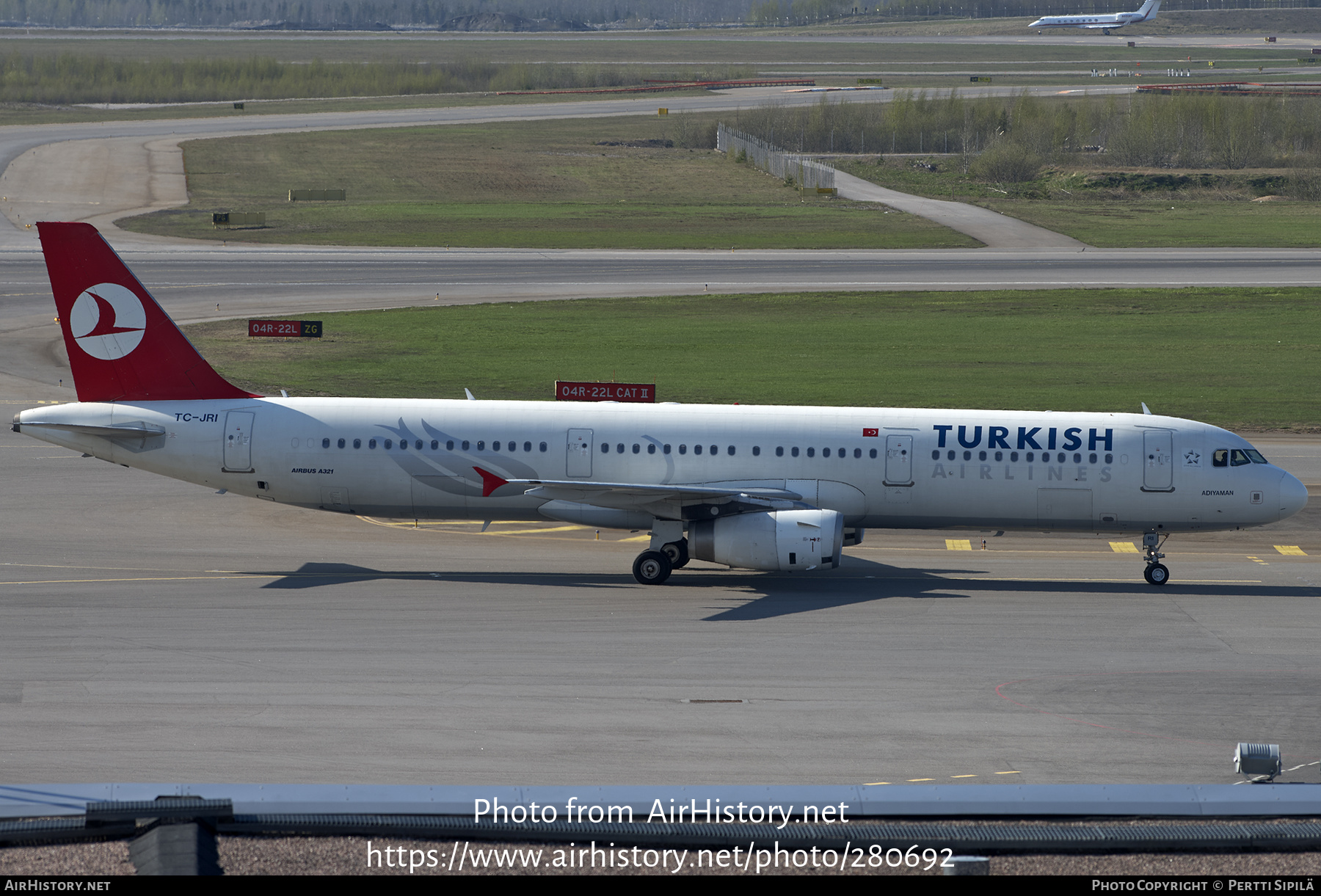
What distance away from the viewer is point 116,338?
36.4 meters

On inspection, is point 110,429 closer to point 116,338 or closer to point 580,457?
point 116,338

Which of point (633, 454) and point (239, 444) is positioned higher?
point (239, 444)

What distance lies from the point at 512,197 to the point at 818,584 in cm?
8865

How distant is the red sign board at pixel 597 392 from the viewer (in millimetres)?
49000

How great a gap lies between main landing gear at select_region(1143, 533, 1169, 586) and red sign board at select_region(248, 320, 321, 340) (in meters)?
41.7

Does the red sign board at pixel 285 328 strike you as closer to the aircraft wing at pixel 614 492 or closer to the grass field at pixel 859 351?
the grass field at pixel 859 351

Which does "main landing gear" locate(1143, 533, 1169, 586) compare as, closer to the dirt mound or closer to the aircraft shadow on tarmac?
the aircraft shadow on tarmac

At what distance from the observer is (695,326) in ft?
229

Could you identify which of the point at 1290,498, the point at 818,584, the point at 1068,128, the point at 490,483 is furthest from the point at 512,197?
the point at 1290,498

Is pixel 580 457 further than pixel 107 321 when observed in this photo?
No

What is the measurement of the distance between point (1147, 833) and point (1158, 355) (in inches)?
2114

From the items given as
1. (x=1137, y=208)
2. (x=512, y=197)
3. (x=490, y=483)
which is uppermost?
(x=512, y=197)

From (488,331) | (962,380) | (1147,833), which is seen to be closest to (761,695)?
(1147,833)
